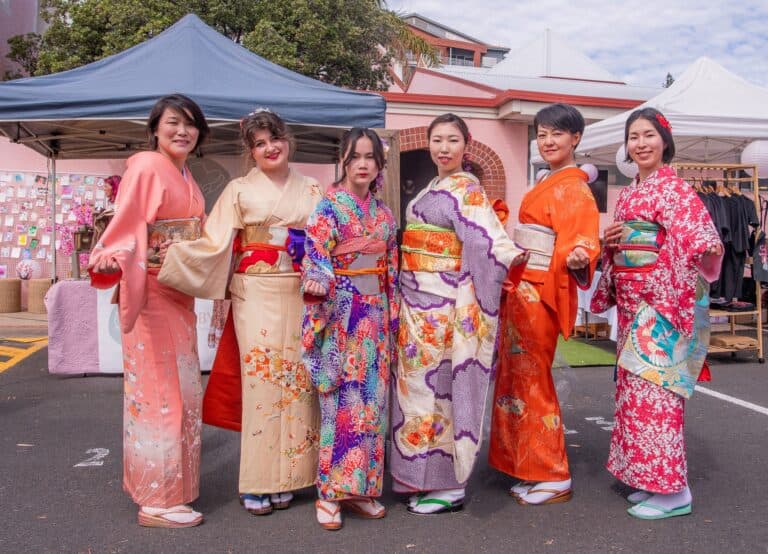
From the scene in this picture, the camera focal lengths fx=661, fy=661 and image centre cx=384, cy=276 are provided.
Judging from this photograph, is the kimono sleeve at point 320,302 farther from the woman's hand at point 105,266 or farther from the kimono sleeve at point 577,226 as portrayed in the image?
the kimono sleeve at point 577,226

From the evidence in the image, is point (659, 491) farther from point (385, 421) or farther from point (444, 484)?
point (385, 421)

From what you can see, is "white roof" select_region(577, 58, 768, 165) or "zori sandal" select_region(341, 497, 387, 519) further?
"white roof" select_region(577, 58, 768, 165)

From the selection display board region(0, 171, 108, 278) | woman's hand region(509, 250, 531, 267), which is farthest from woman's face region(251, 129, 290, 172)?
display board region(0, 171, 108, 278)

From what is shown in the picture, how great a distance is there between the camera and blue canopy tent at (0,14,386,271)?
14.7 feet

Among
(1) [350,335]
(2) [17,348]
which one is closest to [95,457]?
(1) [350,335]

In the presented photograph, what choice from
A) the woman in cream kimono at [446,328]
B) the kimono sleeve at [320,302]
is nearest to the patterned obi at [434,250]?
the woman in cream kimono at [446,328]

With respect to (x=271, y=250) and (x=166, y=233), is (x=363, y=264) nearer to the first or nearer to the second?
(x=271, y=250)

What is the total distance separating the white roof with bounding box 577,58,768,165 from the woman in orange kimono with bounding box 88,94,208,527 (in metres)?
4.84

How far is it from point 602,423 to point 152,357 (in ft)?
8.93

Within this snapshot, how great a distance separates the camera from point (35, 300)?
331 inches

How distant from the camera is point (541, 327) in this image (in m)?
2.76

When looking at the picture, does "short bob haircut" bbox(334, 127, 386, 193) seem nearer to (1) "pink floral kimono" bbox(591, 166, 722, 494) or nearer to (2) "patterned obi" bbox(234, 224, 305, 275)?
(2) "patterned obi" bbox(234, 224, 305, 275)

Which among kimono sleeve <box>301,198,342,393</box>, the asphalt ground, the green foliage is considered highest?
the green foliage

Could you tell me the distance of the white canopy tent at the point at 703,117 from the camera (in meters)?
5.95
